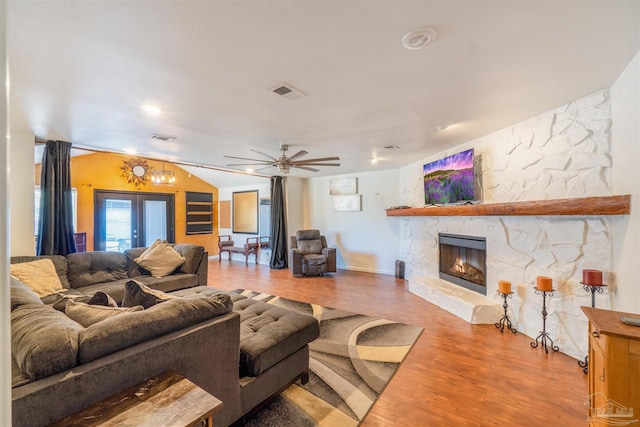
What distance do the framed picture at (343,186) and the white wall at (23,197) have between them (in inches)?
207

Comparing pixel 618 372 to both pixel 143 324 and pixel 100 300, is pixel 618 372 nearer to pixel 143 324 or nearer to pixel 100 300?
pixel 143 324

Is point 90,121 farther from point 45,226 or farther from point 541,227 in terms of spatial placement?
point 541,227

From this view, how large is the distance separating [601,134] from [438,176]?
1.89 metres

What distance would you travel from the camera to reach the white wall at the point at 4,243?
524 mm

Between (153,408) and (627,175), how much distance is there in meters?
3.34

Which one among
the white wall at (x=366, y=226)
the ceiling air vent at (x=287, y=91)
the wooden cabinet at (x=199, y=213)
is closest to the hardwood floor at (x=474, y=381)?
the white wall at (x=366, y=226)

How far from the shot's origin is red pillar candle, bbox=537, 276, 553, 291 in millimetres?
2521

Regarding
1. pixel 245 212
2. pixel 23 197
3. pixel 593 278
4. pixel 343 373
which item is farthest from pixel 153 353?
pixel 245 212

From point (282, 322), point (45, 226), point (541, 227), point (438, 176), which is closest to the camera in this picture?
point (282, 322)

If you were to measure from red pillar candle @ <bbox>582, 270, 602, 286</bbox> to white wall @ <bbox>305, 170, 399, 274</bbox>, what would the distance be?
365 cm

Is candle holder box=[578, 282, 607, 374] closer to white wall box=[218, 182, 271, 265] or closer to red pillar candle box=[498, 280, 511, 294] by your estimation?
red pillar candle box=[498, 280, 511, 294]

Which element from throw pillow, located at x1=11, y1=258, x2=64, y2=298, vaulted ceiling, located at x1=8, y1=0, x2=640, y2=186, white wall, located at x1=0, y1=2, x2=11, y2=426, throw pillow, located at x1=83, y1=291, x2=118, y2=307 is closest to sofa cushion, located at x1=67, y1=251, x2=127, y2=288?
throw pillow, located at x1=11, y1=258, x2=64, y2=298

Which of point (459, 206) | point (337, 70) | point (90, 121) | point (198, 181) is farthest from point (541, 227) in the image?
point (198, 181)

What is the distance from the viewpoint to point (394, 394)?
200 cm
